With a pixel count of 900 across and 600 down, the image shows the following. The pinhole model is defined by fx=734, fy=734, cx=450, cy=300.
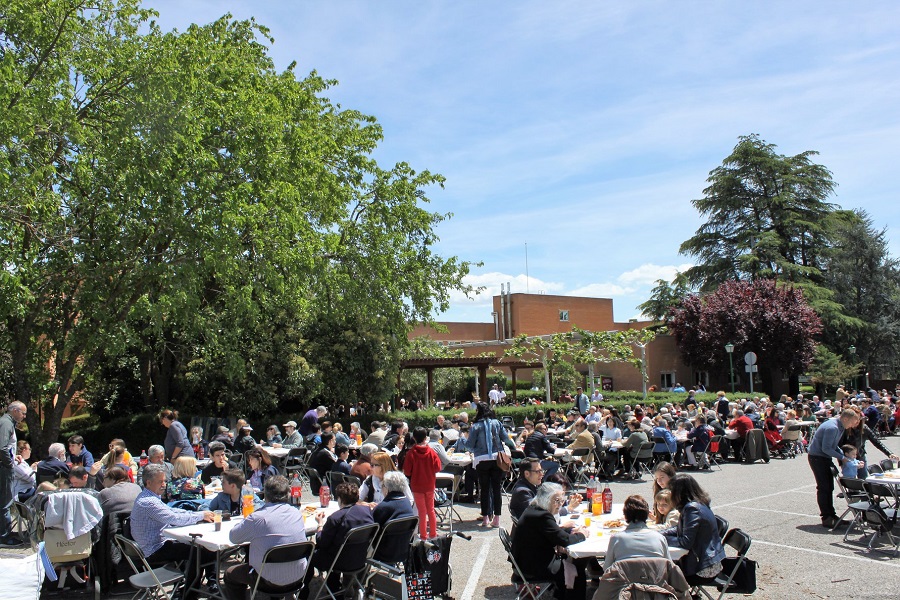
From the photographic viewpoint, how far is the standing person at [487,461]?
386 inches

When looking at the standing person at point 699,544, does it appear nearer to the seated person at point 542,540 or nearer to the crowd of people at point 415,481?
the crowd of people at point 415,481

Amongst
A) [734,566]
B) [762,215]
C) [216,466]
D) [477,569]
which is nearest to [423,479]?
[477,569]

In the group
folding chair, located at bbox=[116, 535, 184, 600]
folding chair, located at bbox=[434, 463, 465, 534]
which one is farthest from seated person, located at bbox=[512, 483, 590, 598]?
folding chair, located at bbox=[434, 463, 465, 534]

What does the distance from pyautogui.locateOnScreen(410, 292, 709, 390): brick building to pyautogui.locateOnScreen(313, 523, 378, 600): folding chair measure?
3622cm

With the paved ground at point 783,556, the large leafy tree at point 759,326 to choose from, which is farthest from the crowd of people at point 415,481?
the large leafy tree at point 759,326

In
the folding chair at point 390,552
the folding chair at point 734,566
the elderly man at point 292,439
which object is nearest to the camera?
the folding chair at point 734,566

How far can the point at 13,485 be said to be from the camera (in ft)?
31.8

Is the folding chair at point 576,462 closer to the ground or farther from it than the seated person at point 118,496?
closer to the ground

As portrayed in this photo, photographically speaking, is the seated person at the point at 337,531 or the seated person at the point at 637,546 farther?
the seated person at the point at 337,531

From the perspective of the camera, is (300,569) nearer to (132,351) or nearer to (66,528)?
(66,528)

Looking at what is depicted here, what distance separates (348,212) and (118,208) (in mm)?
7954

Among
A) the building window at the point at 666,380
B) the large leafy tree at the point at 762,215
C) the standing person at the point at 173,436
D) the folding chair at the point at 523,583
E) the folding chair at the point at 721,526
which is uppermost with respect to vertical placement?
the large leafy tree at the point at 762,215

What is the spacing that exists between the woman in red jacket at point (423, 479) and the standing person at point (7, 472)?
198 inches

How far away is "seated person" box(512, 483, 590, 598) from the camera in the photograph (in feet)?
19.1
